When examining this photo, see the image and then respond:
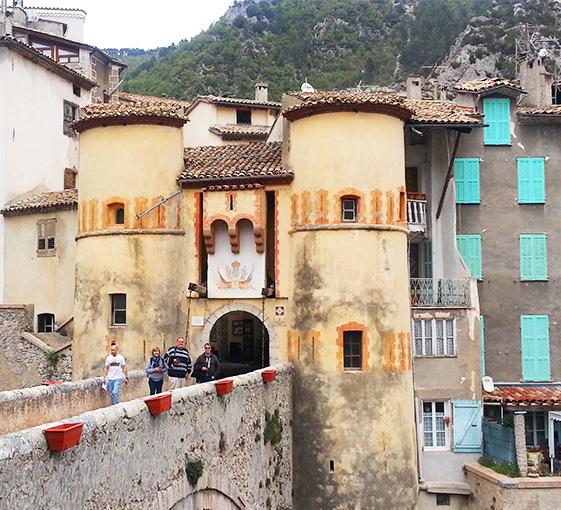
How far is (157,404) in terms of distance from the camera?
13.0 meters

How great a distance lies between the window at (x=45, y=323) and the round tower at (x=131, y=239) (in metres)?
6.49

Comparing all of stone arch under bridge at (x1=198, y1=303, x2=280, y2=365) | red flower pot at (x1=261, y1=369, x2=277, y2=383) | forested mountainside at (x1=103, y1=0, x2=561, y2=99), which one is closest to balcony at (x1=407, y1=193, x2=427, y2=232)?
stone arch under bridge at (x1=198, y1=303, x2=280, y2=365)

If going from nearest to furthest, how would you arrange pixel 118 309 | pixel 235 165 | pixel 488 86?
pixel 118 309 → pixel 235 165 → pixel 488 86

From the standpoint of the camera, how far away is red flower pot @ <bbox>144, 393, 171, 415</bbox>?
12945 mm

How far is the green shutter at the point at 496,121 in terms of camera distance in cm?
3042

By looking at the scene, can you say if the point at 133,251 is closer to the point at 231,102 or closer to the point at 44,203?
the point at 44,203

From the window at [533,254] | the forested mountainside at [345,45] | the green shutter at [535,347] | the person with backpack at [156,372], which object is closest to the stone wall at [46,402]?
the person with backpack at [156,372]

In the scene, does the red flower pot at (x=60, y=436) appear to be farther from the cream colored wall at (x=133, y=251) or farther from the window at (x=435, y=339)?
the window at (x=435, y=339)

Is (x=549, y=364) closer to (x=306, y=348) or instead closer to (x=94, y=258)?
(x=306, y=348)

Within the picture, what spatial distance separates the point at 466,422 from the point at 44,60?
2515 centimetres

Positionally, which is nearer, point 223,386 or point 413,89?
point 223,386

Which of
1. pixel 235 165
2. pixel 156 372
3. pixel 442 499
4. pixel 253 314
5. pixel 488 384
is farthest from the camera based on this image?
pixel 488 384

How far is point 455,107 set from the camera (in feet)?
99.2

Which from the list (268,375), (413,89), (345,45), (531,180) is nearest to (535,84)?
(531,180)
